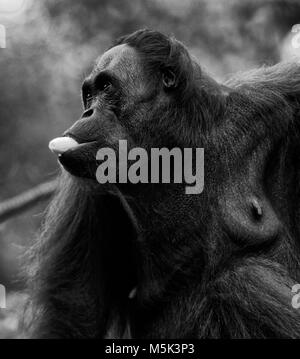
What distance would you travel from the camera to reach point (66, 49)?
6.83 metres

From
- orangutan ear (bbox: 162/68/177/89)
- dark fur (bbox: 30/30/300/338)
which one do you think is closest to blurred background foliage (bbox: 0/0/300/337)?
dark fur (bbox: 30/30/300/338)

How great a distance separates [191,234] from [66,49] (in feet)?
12.8

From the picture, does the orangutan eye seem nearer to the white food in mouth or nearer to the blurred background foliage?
the white food in mouth

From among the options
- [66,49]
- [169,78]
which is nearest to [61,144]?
[169,78]

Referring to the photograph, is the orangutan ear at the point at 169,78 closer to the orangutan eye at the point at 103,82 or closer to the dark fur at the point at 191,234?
the dark fur at the point at 191,234

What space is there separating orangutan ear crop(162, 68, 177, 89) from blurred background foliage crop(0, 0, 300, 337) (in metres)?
3.23

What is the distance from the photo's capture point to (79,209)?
3.65 metres

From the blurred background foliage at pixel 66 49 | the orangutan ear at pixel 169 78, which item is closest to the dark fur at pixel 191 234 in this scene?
the orangutan ear at pixel 169 78

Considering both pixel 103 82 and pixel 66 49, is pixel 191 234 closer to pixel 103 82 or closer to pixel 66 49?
pixel 103 82

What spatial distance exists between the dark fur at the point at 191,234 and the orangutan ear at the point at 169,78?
19 millimetres

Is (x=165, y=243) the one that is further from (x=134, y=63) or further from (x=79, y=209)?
(x=134, y=63)

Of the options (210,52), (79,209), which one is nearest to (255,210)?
(79,209)

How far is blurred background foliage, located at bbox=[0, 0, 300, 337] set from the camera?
22.2 ft

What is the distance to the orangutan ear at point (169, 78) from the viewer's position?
3.43m
